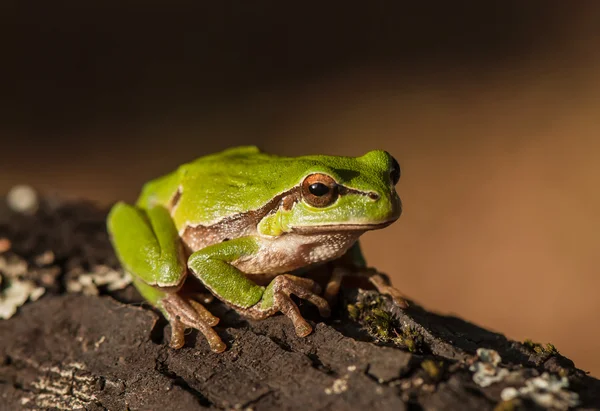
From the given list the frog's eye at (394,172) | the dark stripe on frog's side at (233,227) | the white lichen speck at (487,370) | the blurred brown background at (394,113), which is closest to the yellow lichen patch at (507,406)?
the white lichen speck at (487,370)

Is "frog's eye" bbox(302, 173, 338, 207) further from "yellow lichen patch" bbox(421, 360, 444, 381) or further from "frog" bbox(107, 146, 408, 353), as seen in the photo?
"yellow lichen patch" bbox(421, 360, 444, 381)

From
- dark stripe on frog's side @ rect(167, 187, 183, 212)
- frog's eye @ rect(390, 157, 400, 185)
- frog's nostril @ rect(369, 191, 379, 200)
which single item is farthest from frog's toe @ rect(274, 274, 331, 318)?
dark stripe on frog's side @ rect(167, 187, 183, 212)

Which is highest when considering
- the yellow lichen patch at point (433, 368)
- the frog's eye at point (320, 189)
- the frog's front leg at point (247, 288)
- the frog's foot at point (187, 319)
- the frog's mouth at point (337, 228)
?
the frog's eye at point (320, 189)

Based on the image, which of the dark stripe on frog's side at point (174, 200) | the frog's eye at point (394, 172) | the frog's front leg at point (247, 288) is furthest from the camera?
the dark stripe on frog's side at point (174, 200)

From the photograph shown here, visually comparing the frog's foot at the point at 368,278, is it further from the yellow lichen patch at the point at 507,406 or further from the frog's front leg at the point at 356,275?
the yellow lichen patch at the point at 507,406

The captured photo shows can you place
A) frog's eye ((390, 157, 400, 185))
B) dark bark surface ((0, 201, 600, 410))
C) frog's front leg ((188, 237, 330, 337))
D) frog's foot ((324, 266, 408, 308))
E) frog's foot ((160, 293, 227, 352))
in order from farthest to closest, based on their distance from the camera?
frog's eye ((390, 157, 400, 185))
frog's foot ((324, 266, 408, 308))
frog's front leg ((188, 237, 330, 337))
frog's foot ((160, 293, 227, 352))
dark bark surface ((0, 201, 600, 410))

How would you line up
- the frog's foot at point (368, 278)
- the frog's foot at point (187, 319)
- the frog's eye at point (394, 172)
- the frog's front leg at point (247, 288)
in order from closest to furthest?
1. the frog's foot at point (187, 319)
2. the frog's front leg at point (247, 288)
3. the frog's foot at point (368, 278)
4. the frog's eye at point (394, 172)

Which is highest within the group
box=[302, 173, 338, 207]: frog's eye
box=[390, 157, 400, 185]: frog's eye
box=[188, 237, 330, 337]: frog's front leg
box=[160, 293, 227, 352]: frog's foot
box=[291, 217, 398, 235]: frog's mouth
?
box=[390, 157, 400, 185]: frog's eye
